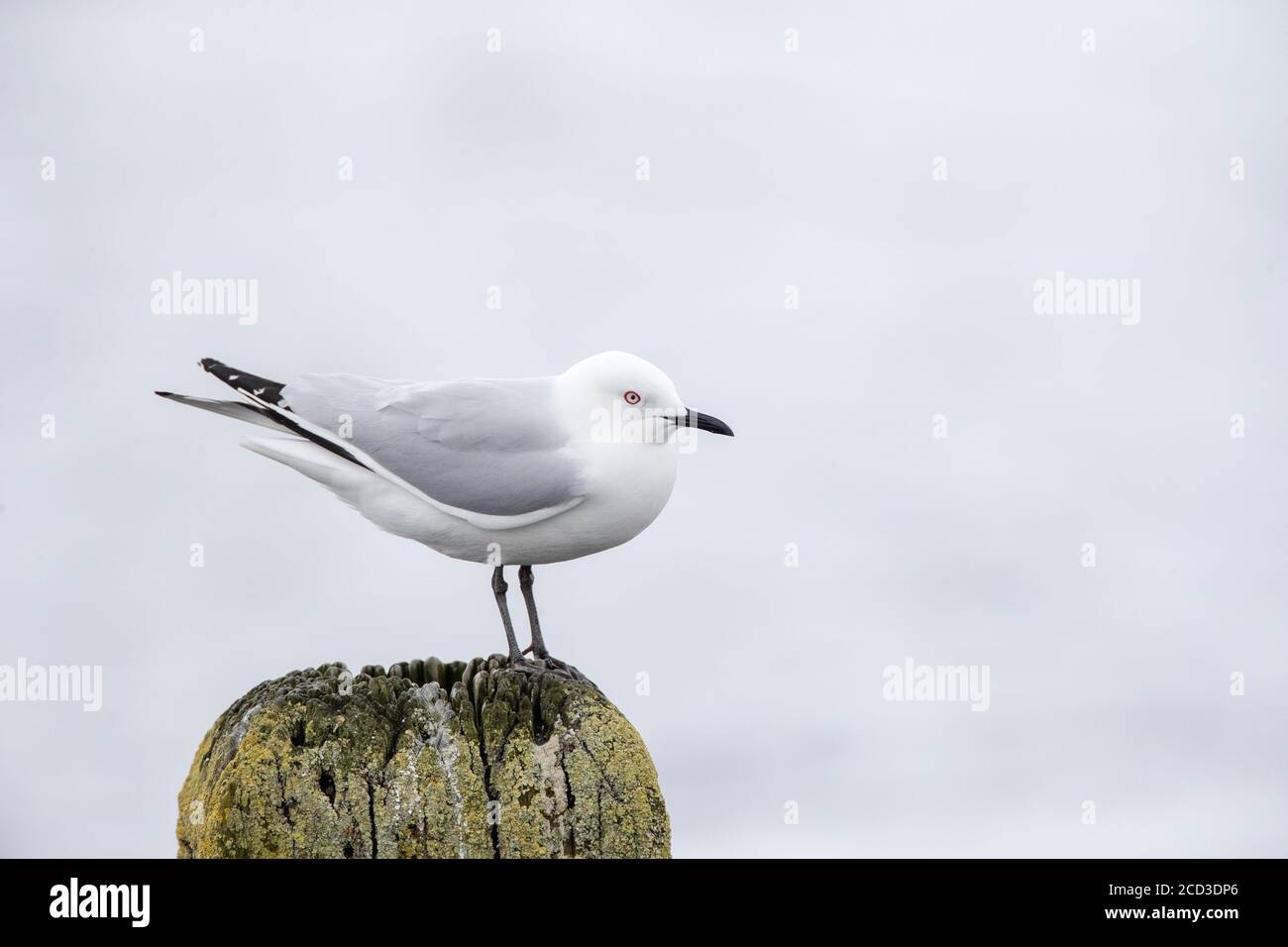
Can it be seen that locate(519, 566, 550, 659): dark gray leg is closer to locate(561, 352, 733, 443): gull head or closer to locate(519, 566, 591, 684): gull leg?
locate(519, 566, 591, 684): gull leg

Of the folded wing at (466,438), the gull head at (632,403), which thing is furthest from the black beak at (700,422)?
the folded wing at (466,438)

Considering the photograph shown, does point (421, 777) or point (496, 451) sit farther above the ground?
point (496, 451)

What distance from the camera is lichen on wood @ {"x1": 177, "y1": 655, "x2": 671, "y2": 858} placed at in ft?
16.6

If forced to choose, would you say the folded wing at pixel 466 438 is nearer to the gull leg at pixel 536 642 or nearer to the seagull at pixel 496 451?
the seagull at pixel 496 451

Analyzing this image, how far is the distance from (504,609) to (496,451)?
61cm

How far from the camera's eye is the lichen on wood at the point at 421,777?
5059mm

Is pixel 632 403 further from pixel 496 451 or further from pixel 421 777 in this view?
pixel 421 777

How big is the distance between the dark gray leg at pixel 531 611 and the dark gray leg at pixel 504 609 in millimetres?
116

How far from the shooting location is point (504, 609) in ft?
20.2

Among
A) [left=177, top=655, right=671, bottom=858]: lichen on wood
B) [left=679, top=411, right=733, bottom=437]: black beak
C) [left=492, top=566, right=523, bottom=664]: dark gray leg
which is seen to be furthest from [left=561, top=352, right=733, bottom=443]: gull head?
[left=177, top=655, right=671, bottom=858]: lichen on wood

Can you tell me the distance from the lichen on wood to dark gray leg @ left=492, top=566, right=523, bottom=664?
Result: 528 mm

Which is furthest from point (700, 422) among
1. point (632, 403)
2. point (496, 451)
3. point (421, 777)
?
point (421, 777)
